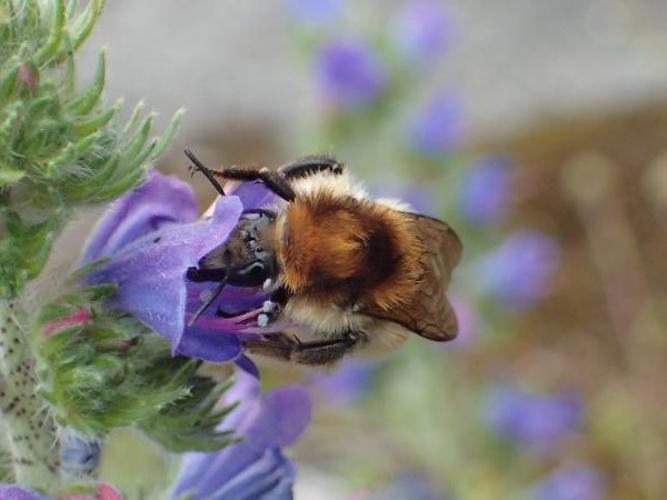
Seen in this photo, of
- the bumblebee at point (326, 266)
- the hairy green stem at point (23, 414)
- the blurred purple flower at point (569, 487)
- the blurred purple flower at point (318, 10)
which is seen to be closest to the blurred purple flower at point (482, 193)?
the blurred purple flower at point (318, 10)

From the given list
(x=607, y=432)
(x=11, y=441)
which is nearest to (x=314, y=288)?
(x=11, y=441)

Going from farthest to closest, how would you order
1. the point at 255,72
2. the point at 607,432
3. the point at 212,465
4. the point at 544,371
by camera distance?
the point at 255,72
the point at 544,371
the point at 607,432
the point at 212,465

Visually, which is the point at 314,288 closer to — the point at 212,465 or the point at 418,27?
the point at 212,465

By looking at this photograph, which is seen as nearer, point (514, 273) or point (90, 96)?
point (90, 96)

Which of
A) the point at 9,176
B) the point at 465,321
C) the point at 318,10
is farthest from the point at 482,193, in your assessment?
the point at 9,176

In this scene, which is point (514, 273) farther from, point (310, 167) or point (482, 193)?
point (310, 167)

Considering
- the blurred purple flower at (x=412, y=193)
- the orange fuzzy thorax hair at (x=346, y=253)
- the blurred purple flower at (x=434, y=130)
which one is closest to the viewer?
the orange fuzzy thorax hair at (x=346, y=253)

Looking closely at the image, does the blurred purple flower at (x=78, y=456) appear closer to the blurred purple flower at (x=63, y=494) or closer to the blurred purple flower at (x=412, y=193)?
the blurred purple flower at (x=63, y=494)
